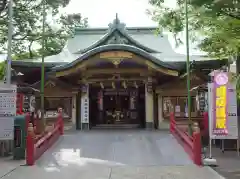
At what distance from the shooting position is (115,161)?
28.6 feet

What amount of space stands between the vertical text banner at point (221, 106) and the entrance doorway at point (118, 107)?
838 cm

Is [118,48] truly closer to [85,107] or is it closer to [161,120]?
[85,107]

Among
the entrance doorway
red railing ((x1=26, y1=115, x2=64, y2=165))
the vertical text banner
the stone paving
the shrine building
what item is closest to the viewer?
the stone paving

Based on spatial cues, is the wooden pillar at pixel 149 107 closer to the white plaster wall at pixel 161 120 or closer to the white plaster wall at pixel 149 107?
the white plaster wall at pixel 149 107

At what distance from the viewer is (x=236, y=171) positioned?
25.2ft

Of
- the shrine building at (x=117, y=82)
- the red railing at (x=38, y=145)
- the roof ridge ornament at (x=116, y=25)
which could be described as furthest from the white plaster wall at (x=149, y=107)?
the red railing at (x=38, y=145)

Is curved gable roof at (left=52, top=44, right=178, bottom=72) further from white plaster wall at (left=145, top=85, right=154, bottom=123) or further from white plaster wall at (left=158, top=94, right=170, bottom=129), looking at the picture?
white plaster wall at (left=158, top=94, right=170, bottom=129)

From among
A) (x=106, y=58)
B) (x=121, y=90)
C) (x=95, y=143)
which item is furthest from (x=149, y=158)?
(x=121, y=90)

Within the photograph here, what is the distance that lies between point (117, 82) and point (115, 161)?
7852 mm

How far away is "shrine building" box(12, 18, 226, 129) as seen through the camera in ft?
46.0

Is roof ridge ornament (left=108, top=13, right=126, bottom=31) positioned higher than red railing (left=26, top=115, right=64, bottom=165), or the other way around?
roof ridge ornament (left=108, top=13, right=126, bottom=31)

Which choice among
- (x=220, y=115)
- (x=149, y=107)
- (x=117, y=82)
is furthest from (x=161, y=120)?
(x=220, y=115)

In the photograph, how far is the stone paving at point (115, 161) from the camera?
7.30 m

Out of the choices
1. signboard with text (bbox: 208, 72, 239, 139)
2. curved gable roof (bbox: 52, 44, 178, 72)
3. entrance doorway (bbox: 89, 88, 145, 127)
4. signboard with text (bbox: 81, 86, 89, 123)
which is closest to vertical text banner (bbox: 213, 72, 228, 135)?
signboard with text (bbox: 208, 72, 239, 139)
